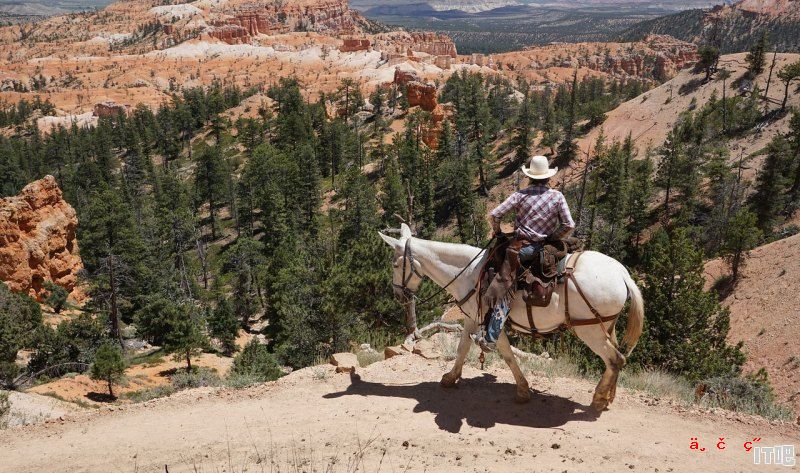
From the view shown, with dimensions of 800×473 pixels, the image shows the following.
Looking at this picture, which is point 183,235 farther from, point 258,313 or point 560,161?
point 560,161

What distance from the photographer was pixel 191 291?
51.6 metres

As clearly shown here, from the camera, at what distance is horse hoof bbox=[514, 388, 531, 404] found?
8.52 meters

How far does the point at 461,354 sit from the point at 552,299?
2.01 metres

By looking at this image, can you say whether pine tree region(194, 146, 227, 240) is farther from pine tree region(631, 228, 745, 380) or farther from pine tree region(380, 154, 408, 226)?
pine tree region(631, 228, 745, 380)

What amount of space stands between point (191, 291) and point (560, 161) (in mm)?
47808

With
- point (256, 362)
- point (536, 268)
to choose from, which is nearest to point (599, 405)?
point (536, 268)

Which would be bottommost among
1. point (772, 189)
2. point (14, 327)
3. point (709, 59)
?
point (772, 189)

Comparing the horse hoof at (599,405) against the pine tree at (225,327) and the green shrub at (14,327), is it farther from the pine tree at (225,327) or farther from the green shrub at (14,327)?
the pine tree at (225,327)

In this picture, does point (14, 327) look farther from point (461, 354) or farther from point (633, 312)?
point (633, 312)

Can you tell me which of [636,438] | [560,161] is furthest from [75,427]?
[560,161]

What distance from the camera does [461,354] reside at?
905 centimetres

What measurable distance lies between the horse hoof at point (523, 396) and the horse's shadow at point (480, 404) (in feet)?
0.22

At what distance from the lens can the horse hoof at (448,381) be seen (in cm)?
912

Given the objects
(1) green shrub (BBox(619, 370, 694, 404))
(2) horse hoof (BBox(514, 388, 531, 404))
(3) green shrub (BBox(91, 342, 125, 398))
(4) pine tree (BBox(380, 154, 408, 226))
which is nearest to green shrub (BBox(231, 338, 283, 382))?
(3) green shrub (BBox(91, 342, 125, 398))
